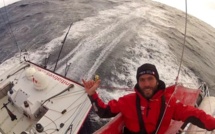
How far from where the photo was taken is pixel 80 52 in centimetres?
868

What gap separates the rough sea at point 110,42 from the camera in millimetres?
7895

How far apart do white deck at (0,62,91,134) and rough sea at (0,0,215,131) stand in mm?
957

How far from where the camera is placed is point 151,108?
9.89ft

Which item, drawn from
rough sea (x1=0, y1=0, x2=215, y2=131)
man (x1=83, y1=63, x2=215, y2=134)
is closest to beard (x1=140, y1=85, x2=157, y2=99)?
man (x1=83, y1=63, x2=215, y2=134)

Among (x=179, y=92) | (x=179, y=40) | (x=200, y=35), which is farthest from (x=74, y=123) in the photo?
(x=200, y=35)

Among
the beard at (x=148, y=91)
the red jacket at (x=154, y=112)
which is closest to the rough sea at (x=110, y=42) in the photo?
the red jacket at (x=154, y=112)

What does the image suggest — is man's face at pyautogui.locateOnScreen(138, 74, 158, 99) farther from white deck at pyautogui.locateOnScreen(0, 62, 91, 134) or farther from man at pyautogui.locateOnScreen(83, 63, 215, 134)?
white deck at pyautogui.locateOnScreen(0, 62, 91, 134)

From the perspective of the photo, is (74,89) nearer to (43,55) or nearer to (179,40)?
(43,55)

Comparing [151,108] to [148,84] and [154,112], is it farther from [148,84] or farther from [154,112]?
[148,84]

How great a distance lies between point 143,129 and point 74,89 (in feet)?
8.62

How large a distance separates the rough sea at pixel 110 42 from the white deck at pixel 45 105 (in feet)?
3.14

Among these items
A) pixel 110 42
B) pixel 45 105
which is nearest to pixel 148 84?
pixel 45 105

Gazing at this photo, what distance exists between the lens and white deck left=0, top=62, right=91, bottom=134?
4.87 m

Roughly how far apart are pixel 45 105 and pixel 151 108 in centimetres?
278
